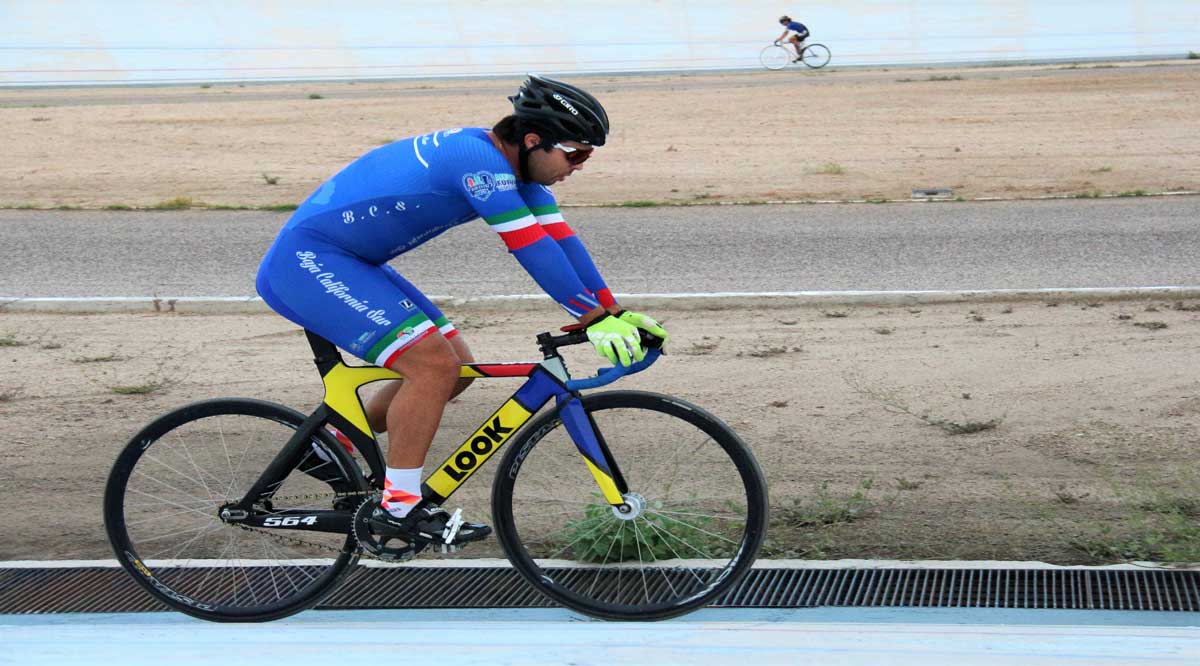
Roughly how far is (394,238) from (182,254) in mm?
7442

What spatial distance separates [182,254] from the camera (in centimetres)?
1061

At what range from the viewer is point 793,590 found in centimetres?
398

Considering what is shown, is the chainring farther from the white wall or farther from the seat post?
the white wall

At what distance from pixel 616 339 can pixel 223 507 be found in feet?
4.98

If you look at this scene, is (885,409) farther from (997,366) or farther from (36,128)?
(36,128)

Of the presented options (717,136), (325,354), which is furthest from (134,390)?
(717,136)

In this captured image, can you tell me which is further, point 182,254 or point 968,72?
point 968,72

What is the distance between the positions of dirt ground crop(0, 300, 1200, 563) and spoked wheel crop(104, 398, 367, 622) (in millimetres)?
688

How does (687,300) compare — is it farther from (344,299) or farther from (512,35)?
(512,35)

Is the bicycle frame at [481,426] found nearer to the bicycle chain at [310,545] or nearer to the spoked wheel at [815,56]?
the bicycle chain at [310,545]

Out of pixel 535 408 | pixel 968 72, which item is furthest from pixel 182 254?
pixel 968 72

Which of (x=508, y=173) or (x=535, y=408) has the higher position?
(x=508, y=173)

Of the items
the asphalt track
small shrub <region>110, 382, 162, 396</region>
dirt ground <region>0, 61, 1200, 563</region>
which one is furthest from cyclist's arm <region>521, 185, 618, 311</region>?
the asphalt track

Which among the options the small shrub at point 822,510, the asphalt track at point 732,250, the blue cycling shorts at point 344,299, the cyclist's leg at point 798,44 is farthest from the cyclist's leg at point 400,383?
the cyclist's leg at point 798,44
